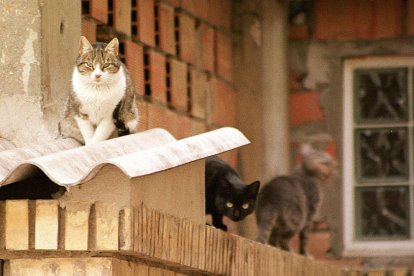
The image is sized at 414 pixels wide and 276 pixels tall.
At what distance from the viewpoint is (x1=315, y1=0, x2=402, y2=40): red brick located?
31.3 ft

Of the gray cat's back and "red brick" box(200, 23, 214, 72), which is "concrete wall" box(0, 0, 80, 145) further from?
the gray cat's back

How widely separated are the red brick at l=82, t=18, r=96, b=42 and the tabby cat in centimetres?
79

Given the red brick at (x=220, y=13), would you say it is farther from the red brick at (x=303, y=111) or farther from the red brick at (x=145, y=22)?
the red brick at (x=145, y=22)

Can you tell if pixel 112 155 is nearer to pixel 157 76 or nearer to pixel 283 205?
pixel 157 76

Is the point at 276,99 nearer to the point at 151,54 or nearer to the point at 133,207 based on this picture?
the point at 151,54

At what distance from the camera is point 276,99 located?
30.5 feet

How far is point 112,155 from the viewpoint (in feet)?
17.3

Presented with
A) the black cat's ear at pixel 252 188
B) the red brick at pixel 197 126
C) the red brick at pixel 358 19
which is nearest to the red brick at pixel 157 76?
the red brick at pixel 197 126

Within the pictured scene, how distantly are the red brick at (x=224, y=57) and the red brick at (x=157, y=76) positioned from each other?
3.57 ft

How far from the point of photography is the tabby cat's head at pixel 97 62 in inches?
229

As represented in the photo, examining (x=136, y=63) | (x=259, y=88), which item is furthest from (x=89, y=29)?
(x=259, y=88)

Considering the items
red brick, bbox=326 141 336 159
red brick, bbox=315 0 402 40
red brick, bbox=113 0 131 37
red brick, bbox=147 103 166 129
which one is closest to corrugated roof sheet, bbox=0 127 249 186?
red brick, bbox=113 0 131 37

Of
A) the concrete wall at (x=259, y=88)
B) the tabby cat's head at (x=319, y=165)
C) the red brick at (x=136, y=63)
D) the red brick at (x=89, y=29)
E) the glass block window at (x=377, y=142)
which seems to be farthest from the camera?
the glass block window at (x=377, y=142)

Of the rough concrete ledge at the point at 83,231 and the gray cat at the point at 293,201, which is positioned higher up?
the gray cat at the point at 293,201
